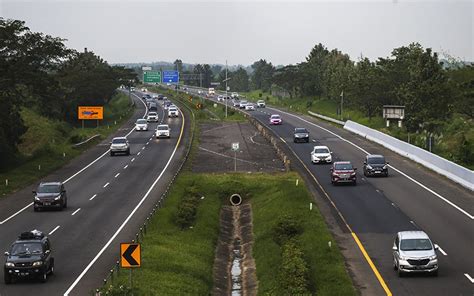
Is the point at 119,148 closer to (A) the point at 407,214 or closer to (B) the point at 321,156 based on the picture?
(B) the point at 321,156

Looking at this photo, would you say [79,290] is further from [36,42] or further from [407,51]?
[407,51]

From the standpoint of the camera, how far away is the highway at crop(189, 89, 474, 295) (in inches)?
1178

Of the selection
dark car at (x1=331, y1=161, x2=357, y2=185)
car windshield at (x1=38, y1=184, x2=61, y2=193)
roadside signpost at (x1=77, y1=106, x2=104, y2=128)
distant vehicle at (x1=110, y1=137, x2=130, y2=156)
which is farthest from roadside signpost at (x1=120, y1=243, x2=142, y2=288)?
roadside signpost at (x1=77, y1=106, x2=104, y2=128)

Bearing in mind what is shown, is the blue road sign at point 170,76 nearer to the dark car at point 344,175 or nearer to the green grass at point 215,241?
the green grass at point 215,241

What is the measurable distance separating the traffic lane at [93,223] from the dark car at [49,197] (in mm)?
1550

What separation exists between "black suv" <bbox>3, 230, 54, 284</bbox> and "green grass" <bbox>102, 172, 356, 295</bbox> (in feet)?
9.77

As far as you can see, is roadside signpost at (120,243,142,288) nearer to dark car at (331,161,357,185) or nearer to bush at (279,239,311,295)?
bush at (279,239,311,295)


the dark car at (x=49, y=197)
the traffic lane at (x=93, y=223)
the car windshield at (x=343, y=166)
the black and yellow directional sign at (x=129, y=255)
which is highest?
the black and yellow directional sign at (x=129, y=255)

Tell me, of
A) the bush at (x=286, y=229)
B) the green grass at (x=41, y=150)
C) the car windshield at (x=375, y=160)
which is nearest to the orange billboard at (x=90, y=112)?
the green grass at (x=41, y=150)

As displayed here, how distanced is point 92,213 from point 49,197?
2.89m

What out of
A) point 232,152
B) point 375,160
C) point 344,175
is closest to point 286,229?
point 344,175

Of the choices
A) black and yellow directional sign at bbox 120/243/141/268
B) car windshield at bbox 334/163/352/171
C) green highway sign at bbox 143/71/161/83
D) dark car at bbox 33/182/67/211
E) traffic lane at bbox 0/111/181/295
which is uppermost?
green highway sign at bbox 143/71/161/83

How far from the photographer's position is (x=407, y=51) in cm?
13275

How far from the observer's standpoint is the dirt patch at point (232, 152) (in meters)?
64.9
